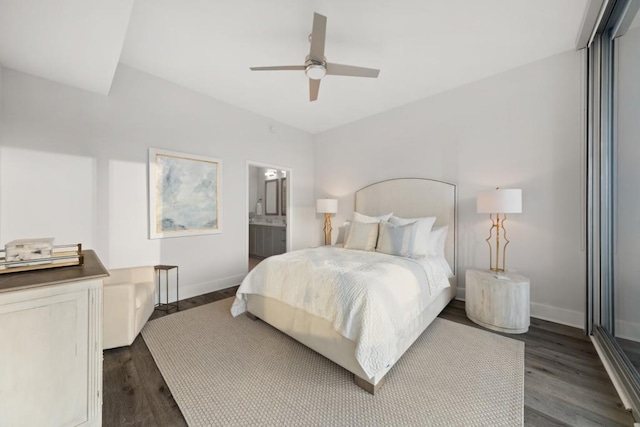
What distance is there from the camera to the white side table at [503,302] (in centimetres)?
235

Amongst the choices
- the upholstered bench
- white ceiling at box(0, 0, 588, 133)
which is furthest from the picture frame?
the upholstered bench

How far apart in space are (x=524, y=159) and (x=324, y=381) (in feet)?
10.2

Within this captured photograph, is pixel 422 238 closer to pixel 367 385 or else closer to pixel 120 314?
pixel 367 385

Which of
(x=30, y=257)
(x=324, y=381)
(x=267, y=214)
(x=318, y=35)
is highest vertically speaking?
(x=318, y=35)

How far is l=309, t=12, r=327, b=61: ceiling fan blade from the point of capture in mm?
1796

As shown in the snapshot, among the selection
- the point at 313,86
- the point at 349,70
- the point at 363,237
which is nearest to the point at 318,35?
the point at 349,70

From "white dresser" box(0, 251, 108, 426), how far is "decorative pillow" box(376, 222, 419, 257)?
2570mm

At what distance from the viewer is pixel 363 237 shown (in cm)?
324

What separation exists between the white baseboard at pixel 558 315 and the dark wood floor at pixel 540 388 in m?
0.24

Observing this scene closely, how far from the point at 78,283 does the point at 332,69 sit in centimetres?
235

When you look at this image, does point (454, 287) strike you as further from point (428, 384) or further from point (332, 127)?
point (332, 127)

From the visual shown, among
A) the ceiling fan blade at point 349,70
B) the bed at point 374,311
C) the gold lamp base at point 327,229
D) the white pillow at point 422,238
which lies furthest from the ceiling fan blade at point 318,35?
the gold lamp base at point 327,229

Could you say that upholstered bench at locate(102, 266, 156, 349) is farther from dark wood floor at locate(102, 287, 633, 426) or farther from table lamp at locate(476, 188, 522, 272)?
table lamp at locate(476, 188, 522, 272)

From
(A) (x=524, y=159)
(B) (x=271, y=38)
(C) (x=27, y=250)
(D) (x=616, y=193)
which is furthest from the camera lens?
(A) (x=524, y=159)
